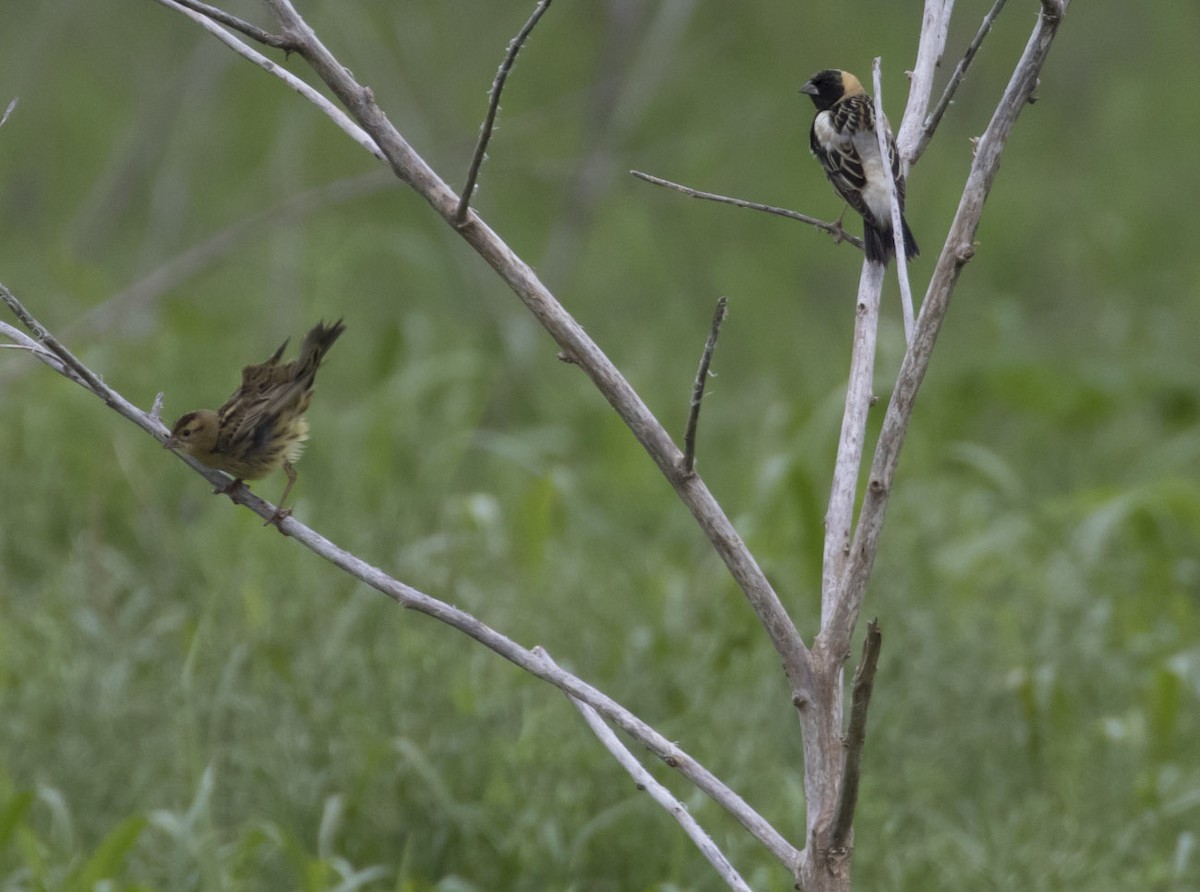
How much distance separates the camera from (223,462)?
3.42 m

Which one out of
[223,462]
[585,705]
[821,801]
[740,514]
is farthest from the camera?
[740,514]

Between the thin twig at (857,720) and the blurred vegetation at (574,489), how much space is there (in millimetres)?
1796

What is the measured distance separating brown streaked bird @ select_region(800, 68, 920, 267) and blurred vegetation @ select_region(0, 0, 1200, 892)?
5.75 feet

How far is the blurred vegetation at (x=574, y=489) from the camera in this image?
4.03m

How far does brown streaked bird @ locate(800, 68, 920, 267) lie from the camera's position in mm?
2789

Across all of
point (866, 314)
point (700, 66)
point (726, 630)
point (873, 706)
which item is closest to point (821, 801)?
point (866, 314)

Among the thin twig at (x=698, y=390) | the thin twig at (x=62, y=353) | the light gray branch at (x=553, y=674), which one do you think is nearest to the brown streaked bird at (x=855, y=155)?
the thin twig at (x=698, y=390)

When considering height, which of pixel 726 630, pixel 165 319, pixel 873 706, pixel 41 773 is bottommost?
pixel 41 773

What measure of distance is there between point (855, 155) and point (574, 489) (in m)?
3.90

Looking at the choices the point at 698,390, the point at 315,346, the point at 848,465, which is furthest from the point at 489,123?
the point at 315,346

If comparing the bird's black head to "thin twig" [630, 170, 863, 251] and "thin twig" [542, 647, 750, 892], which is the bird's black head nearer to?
"thin twig" [630, 170, 863, 251]

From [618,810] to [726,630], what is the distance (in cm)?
144

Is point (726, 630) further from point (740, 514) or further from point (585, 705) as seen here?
point (585, 705)

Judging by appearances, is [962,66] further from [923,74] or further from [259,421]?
[259,421]
